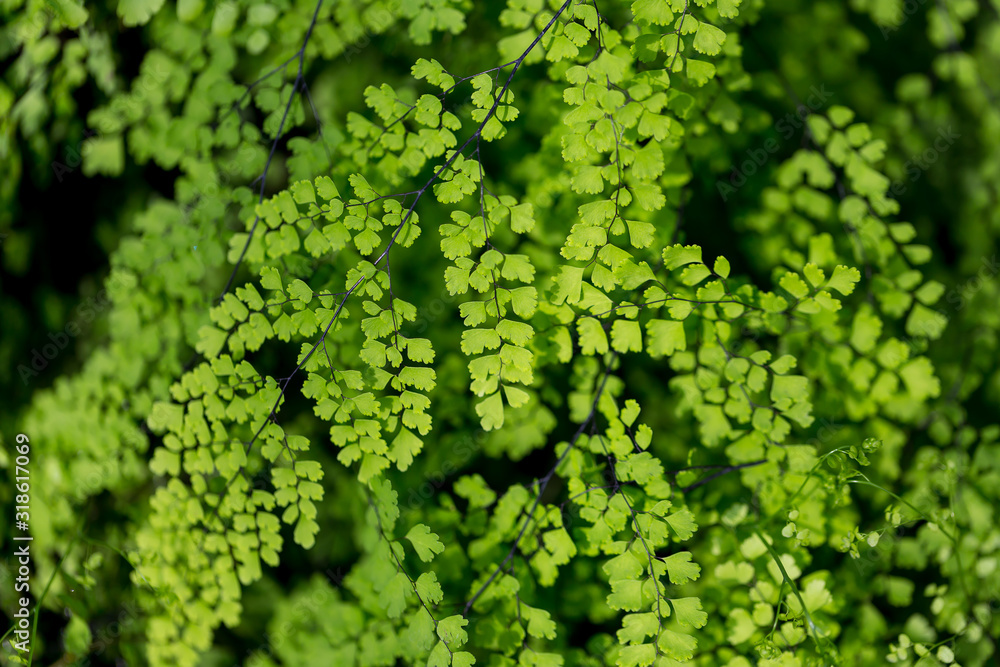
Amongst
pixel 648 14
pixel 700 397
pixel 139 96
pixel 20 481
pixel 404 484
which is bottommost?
pixel 404 484

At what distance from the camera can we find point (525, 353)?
1.06 m

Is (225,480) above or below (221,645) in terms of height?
above

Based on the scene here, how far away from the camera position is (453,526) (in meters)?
1.53

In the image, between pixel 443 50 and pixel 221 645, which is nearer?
pixel 443 50

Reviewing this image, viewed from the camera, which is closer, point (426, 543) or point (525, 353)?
point (525, 353)

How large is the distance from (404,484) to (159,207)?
41.2 inches

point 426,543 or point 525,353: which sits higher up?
point 525,353

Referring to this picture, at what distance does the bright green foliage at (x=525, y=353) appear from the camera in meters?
1.11

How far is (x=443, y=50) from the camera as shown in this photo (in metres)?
1.82

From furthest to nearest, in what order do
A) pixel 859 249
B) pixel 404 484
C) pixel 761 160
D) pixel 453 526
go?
1. pixel 761 160
2. pixel 404 484
3. pixel 859 249
4. pixel 453 526

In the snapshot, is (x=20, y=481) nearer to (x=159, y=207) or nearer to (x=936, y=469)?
(x=159, y=207)

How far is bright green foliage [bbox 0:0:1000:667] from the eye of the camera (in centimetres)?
111

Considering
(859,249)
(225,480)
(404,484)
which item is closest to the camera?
(225,480)

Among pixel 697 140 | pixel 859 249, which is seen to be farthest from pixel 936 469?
pixel 697 140
